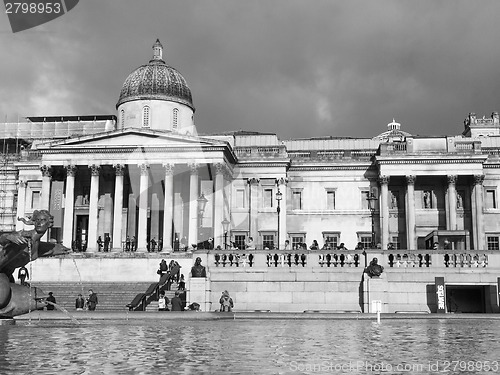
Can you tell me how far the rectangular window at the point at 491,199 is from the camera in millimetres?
63062

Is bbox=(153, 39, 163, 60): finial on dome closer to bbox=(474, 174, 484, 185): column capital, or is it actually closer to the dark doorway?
bbox=(474, 174, 484, 185): column capital

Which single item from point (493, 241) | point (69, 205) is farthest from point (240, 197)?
point (493, 241)

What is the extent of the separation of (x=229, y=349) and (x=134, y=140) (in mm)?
46221

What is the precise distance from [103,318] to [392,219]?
42.2 meters

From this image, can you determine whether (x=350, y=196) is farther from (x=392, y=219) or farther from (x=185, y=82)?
(x=185, y=82)

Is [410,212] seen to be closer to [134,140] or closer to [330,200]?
[330,200]

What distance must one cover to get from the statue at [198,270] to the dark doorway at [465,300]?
1321 centimetres

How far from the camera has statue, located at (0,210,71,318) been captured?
16.5 m

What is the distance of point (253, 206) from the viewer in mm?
63844

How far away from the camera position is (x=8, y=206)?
227ft

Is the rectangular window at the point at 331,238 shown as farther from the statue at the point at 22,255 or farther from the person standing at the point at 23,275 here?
the statue at the point at 22,255

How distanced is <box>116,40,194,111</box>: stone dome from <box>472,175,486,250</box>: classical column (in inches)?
1047

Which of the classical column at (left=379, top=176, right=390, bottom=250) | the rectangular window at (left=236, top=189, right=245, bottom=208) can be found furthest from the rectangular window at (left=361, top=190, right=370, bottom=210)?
the rectangular window at (left=236, top=189, right=245, bottom=208)

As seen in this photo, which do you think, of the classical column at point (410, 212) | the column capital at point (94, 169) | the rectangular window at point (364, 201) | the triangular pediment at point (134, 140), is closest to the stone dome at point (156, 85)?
the triangular pediment at point (134, 140)
